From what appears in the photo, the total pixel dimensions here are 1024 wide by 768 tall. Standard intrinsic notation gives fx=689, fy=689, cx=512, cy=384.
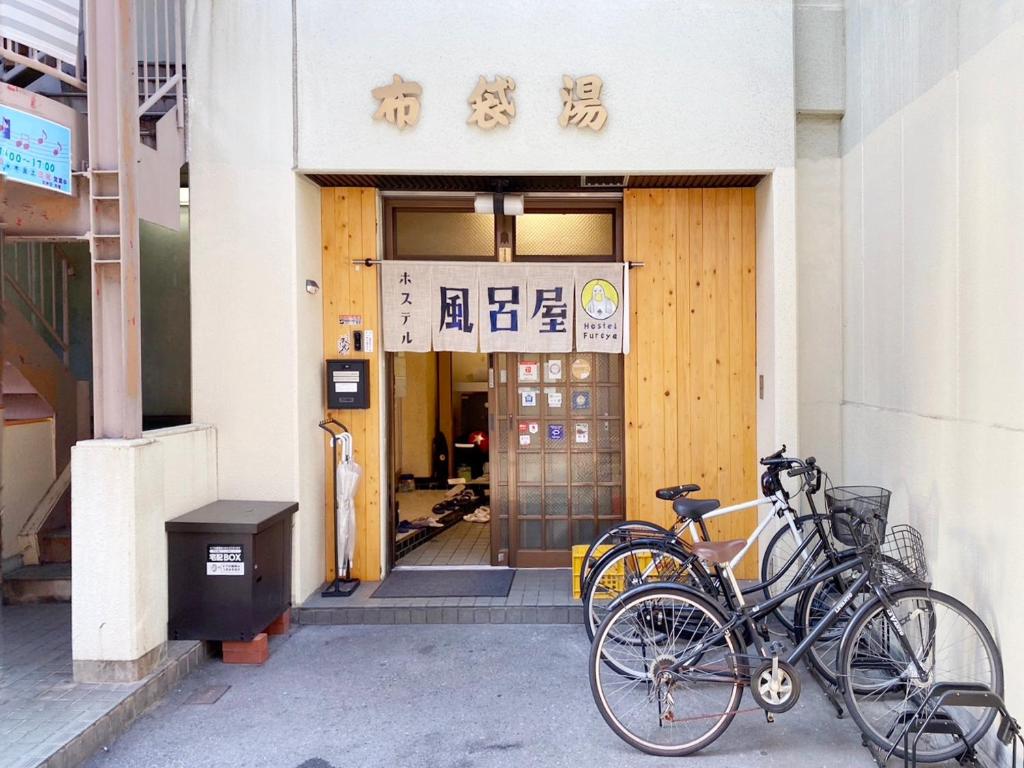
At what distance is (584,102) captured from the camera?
5.59m

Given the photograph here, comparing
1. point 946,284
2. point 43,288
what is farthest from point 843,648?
point 43,288

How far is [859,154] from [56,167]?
587 cm

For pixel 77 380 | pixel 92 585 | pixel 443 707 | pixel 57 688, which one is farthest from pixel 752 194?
pixel 77 380

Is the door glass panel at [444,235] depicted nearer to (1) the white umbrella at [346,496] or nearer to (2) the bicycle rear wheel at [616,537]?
(1) the white umbrella at [346,496]

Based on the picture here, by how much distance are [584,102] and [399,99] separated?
1.51m

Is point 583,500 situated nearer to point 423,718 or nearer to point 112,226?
point 423,718

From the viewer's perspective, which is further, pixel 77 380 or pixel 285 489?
pixel 77 380

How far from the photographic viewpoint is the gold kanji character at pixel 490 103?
5.61 m

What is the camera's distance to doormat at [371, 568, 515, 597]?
6.04 metres

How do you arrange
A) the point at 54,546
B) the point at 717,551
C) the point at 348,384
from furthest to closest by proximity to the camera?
the point at 54,546 → the point at 348,384 → the point at 717,551

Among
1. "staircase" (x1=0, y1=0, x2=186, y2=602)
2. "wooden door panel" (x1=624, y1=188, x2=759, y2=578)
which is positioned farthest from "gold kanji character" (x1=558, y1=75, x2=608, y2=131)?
"staircase" (x1=0, y1=0, x2=186, y2=602)

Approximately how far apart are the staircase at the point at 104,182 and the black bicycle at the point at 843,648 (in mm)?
3585

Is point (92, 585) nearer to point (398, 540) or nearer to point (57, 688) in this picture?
point (57, 688)

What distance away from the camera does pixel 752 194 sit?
636 cm
